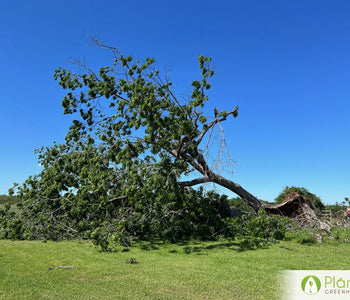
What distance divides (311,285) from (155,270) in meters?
2.73

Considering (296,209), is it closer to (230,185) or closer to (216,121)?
(230,185)

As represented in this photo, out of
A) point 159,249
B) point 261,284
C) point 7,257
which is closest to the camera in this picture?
point 261,284

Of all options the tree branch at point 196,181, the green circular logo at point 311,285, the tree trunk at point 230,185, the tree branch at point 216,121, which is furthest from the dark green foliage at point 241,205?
the green circular logo at point 311,285

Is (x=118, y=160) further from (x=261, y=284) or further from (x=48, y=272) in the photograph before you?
(x=261, y=284)

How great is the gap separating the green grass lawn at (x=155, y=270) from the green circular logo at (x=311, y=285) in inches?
18.2

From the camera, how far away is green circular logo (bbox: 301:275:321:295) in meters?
Result: 4.94

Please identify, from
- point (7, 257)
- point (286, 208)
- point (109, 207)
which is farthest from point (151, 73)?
point (286, 208)

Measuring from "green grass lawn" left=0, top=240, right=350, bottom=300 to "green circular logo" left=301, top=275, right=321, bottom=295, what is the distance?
0.46 m

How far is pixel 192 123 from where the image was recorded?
10523 mm

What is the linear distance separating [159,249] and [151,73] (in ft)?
19.5

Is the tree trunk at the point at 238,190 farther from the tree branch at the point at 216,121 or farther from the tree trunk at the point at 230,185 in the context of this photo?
the tree branch at the point at 216,121

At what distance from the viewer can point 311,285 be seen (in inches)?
199

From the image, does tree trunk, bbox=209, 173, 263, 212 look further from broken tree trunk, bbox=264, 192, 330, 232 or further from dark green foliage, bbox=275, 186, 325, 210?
dark green foliage, bbox=275, 186, 325, 210

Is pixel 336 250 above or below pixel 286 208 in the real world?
below
